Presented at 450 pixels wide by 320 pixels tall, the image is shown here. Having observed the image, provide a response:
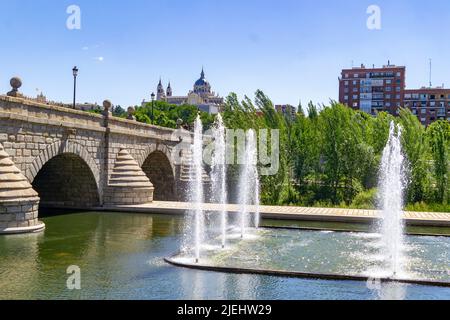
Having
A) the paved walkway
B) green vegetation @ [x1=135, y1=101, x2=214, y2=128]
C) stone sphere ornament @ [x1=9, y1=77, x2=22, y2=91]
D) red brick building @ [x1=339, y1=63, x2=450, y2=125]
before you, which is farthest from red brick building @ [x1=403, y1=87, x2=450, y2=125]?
stone sphere ornament @ [x1=9, y1=77, x2=22, y2=91]

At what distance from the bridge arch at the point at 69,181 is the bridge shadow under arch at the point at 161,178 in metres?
8.50

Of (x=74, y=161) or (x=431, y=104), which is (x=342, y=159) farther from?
(x=431, y=104)

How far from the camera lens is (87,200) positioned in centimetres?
2344

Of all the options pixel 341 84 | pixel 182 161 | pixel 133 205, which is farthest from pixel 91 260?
A: pixel 341 84

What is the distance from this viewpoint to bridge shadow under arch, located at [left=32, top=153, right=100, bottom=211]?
75.5ft

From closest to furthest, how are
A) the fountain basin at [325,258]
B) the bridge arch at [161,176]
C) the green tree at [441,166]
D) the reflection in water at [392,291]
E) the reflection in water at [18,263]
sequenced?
1. the reflection in water at [392,291]
2. the reflection in water at [18,263]
3. the fountain basin at [325,258]
4. the green tree at [441,166]
5. the bridge arch at [161,176]

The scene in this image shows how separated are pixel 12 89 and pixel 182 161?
51.9 feet

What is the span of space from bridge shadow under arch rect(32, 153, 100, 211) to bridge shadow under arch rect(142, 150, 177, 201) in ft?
27.9

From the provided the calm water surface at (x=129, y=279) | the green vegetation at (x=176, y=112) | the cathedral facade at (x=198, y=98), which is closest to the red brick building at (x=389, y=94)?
the green vegetation at (x=176, y=112)

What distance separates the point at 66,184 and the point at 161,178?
9167 millimetres

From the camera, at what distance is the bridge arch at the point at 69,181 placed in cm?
2267

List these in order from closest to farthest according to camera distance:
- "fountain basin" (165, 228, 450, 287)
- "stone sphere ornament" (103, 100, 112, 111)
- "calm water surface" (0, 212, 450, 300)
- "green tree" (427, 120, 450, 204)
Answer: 1. "calm water surface" (0, 212, 450, 300)
2. "fountain basin" (165, 228, 450, 287)
3. "stone sphere ornament" (103, 100, 112, 111)
4. "green tree" (427, 120, 450, 204)

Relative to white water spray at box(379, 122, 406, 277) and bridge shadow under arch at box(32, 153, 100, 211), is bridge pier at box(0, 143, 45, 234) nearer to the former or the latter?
bridge shadow under arch at box(32, 153, 100, 211)

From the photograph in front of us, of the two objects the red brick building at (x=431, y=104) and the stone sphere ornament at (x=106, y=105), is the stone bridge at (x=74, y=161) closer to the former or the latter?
the stone sphere ornament at (x=106, y=105)
